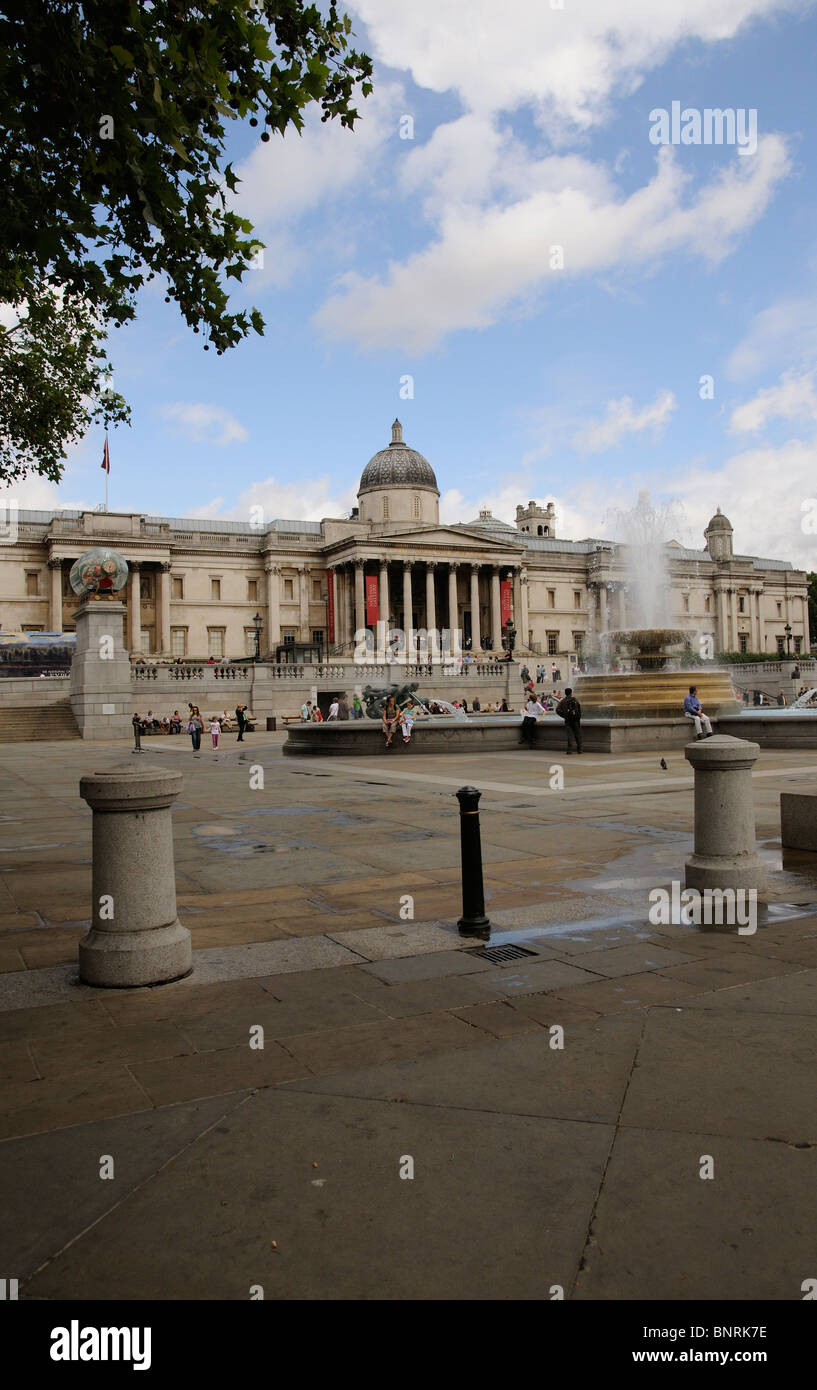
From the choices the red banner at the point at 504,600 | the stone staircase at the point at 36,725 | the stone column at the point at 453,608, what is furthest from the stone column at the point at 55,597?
the red banner at the point at 504,600

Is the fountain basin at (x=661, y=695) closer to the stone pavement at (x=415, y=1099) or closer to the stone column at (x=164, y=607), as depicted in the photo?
the stone pavement at (x=415, y=1099)

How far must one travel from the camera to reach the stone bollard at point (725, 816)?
7426 mm

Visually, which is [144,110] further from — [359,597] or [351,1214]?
[359,597]

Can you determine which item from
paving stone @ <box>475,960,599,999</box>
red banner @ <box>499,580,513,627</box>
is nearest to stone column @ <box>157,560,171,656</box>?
red banner @ <box>499,580,513,627</box>

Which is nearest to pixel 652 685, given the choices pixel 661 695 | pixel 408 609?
pixel 661 695

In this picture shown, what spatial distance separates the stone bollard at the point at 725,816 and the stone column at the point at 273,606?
256ft

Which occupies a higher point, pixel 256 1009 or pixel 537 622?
pixel 537 622

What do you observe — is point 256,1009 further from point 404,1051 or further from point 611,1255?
point 611,1255

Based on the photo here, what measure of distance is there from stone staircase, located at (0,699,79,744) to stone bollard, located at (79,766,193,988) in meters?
34.0

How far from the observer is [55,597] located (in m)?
74.0

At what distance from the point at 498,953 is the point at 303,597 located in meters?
81.2

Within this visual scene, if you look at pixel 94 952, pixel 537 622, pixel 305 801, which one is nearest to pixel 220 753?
pixel 305 801

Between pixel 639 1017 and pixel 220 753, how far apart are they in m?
25.6

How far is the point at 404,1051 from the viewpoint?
4441mm
